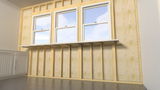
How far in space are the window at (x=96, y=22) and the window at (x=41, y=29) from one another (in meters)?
1.26

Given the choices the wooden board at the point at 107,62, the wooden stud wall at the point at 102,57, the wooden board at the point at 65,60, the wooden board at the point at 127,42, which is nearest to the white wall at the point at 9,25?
the wooden stud wall at the point at 102,57

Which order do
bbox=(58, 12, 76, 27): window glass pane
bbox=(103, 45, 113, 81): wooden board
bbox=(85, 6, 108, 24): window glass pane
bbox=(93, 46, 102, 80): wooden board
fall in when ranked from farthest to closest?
bbox=(58, 12, 76, 27): window glass pane < bbox=(85, 6, 108, 24): window glass pane < bbox=(93, 46, 102, 80): wooden board < bbox=(103, 45, 113, 81): wooden board

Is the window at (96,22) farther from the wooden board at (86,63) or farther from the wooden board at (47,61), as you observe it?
the wooden board at (47,61)

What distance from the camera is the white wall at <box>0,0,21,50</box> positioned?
11.5 feet

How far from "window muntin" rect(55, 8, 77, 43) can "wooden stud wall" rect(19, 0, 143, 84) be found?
182 millimetres

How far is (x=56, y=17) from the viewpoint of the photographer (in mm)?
3467

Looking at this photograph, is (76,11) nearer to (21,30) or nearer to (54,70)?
(54,70)

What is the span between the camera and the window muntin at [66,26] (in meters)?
3.19

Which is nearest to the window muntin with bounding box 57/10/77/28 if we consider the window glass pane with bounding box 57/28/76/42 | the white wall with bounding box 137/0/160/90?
the window glass pane with bounding box 57/28/76/42

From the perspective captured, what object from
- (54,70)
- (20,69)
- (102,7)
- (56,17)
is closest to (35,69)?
(20,69)

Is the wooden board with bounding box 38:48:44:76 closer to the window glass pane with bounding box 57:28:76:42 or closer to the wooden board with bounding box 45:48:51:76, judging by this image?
the wooden board with bounding box 45:48:51:76

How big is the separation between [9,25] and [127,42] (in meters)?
3.86

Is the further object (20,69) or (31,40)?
(31,40)

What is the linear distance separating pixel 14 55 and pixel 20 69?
0.49m
